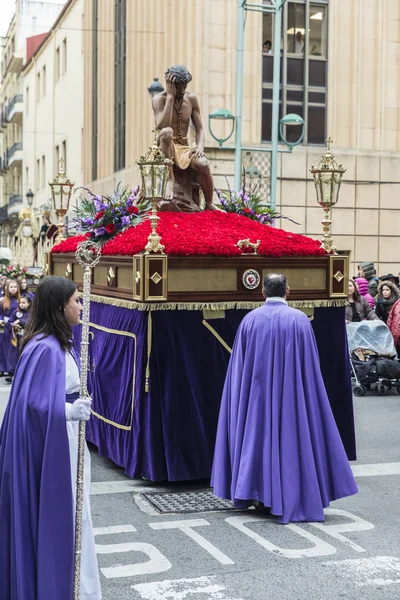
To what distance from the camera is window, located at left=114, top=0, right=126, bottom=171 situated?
99.0ft

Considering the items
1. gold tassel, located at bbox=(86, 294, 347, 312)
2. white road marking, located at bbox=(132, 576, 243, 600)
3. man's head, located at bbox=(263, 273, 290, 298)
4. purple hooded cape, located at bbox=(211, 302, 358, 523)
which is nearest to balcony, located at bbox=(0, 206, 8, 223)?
gold tassel, located at bbox=(86, 294, 347, 312)

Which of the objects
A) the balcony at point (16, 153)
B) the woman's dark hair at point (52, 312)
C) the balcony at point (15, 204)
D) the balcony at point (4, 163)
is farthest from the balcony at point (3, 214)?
the woman's dark hair at point (52, 312)

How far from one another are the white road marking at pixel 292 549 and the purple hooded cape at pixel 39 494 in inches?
82.7

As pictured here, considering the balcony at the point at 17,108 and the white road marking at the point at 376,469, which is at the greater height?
the balcony at the point at 17,108

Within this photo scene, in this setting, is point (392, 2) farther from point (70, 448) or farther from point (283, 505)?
point (70, 448)

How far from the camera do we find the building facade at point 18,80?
2052 inches

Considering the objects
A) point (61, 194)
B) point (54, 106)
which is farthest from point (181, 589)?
point (54, 106)

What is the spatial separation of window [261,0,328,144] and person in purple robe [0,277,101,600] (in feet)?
69.0

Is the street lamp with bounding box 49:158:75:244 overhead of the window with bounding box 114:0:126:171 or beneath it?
beneath

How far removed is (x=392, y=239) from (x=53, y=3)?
34.6 metres

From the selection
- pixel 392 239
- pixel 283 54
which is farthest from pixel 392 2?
pixel 392 239

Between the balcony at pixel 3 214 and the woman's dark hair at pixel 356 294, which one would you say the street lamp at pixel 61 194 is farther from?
the balcony at pixel 3 214

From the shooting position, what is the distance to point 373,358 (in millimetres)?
13906

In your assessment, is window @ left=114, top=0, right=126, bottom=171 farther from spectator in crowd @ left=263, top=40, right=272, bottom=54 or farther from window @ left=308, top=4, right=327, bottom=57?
window @ left=308, top=4, right=327, bottom=57
